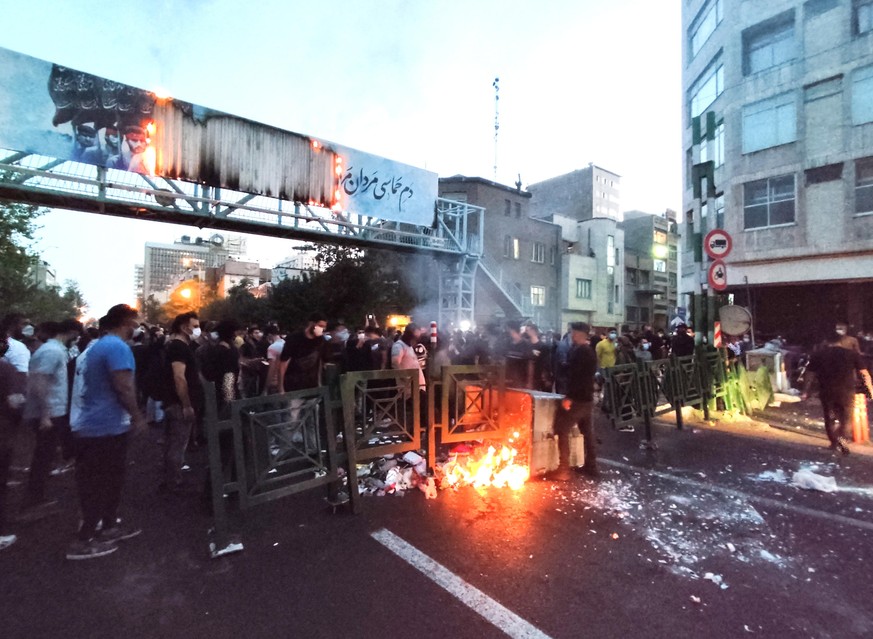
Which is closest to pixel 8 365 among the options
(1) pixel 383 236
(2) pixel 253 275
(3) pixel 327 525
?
(3) pixel 327 525

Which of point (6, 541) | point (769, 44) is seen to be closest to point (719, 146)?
point (769, 44)

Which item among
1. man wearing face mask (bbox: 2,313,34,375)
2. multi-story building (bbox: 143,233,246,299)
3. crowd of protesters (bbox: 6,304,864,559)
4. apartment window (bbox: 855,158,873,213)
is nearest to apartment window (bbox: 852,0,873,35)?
apartment window (bbox: 855,158,873,213)

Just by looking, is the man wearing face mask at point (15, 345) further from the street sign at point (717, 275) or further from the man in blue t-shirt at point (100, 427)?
the street sign at point (717, 275)

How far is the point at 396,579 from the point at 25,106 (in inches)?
488

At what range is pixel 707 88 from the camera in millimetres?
23391

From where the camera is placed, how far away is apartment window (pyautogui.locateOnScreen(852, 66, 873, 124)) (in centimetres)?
1725

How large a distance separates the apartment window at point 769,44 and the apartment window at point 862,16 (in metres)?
1.90

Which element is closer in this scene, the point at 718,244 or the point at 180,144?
the point at 718,244

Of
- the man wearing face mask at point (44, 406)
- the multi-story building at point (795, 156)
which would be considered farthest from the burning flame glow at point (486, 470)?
the multi-story building at point (795, 156)

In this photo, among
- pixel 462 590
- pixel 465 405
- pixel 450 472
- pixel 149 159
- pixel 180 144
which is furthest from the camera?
pixel 180 144

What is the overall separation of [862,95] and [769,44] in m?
4.46

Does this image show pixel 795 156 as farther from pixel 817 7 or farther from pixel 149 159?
pixel 149 159

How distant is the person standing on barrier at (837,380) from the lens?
22.2 ft

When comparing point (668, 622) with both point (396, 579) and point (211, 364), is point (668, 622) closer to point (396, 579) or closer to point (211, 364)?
point (396, 579)
